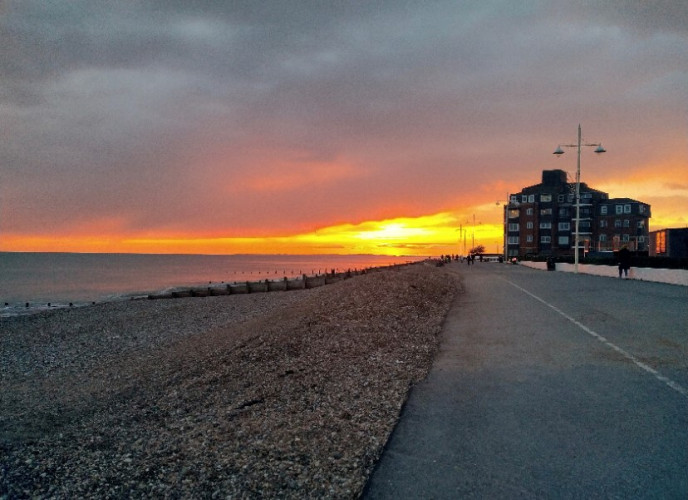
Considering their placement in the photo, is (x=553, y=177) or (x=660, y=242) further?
(x=553, y=177)

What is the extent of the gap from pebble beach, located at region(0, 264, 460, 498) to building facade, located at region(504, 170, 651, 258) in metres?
101

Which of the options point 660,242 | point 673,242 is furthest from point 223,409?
point 660,242

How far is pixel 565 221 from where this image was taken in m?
109

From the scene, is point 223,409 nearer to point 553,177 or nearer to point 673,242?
point 673,242

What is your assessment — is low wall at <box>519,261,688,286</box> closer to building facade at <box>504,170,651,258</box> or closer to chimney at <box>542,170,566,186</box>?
building facade at <box>504,170,651,258</box>

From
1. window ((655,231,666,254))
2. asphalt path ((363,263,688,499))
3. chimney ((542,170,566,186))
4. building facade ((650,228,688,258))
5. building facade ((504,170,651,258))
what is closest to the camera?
asphalt path ((363,263,688,499))

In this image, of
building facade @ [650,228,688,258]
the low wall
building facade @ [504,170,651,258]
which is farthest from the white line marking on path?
building facade @ [504,170,651,258]

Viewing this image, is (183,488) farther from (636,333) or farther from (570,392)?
(636,333)

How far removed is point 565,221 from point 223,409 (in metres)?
115

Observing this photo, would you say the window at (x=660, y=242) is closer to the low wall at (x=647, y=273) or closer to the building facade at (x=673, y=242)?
the building facade at (x=673, y=242)

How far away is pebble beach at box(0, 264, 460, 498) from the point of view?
5277mm

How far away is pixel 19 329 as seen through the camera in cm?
2669

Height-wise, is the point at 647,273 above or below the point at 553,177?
below

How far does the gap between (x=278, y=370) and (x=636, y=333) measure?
1014 centimetres
